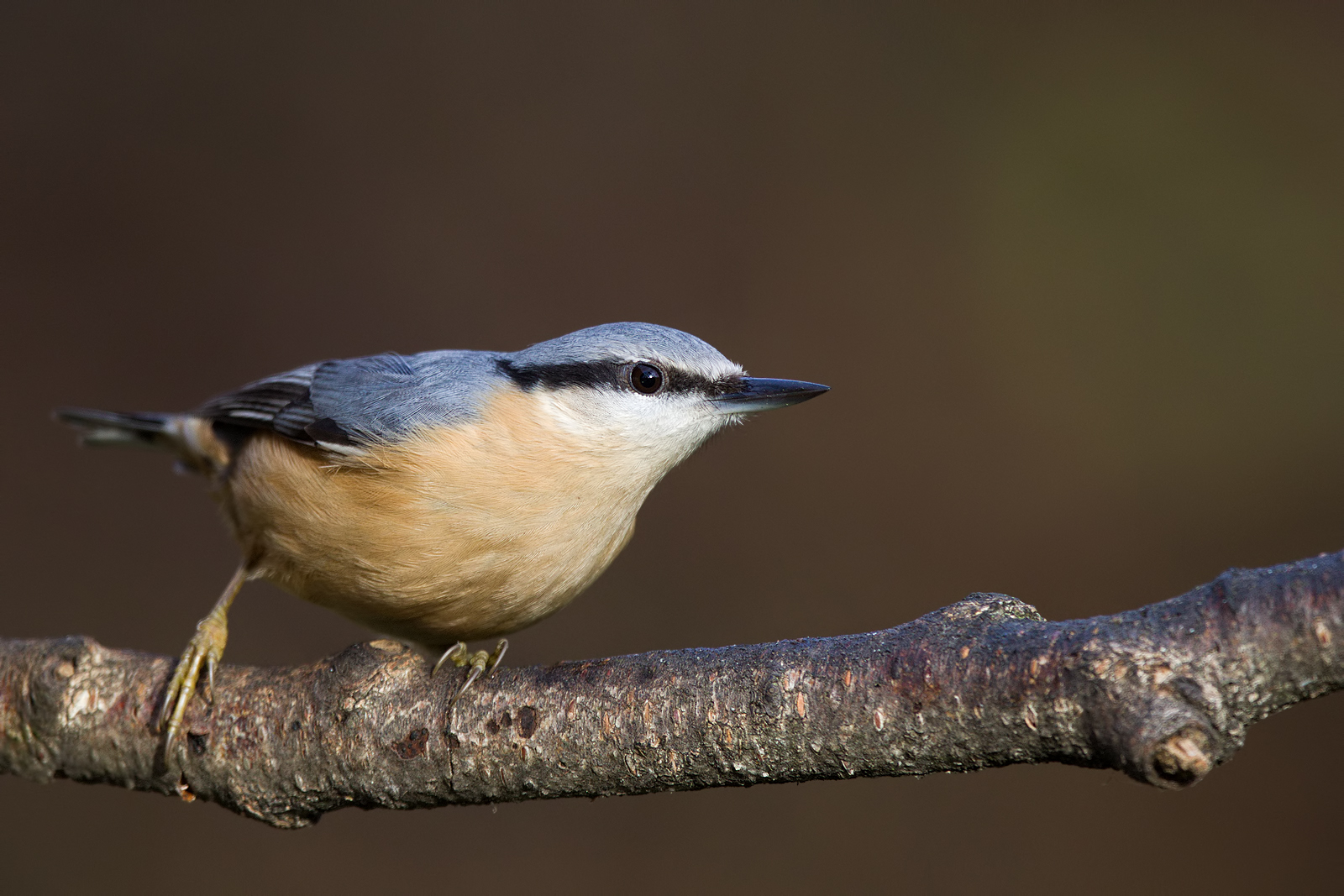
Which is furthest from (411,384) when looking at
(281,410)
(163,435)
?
(163,435)

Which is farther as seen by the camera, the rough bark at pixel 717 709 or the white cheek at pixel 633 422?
the white cheek at pixel 633 422

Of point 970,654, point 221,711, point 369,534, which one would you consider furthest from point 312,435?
point 970,654

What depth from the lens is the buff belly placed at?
197 centimetres

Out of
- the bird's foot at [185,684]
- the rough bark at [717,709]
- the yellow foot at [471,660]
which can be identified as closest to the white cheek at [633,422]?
the yellow foot at [471,660]

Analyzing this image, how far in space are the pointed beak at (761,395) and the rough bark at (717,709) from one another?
0.67 metres

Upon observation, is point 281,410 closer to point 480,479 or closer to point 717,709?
point 480,479

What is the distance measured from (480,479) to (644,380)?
404 millimetres

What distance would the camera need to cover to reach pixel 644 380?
209 cm

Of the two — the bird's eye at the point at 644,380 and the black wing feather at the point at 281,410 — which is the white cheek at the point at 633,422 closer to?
the bird's eye at the point at 644,380

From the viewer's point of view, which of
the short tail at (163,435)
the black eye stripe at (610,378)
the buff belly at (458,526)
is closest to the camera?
the buff belly at (458,526)

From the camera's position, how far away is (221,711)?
1.81m

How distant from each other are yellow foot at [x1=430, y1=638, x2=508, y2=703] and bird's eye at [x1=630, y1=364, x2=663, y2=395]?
0.60m

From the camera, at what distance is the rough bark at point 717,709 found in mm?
1137

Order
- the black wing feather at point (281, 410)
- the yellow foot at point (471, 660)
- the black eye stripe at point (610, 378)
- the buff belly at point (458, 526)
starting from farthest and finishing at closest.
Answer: the black wing feather at point (281, 410) < the black eye stripe at point (610, 378) < the buff belly at point (458, 526) < the yellow foot at point (471, 660)
